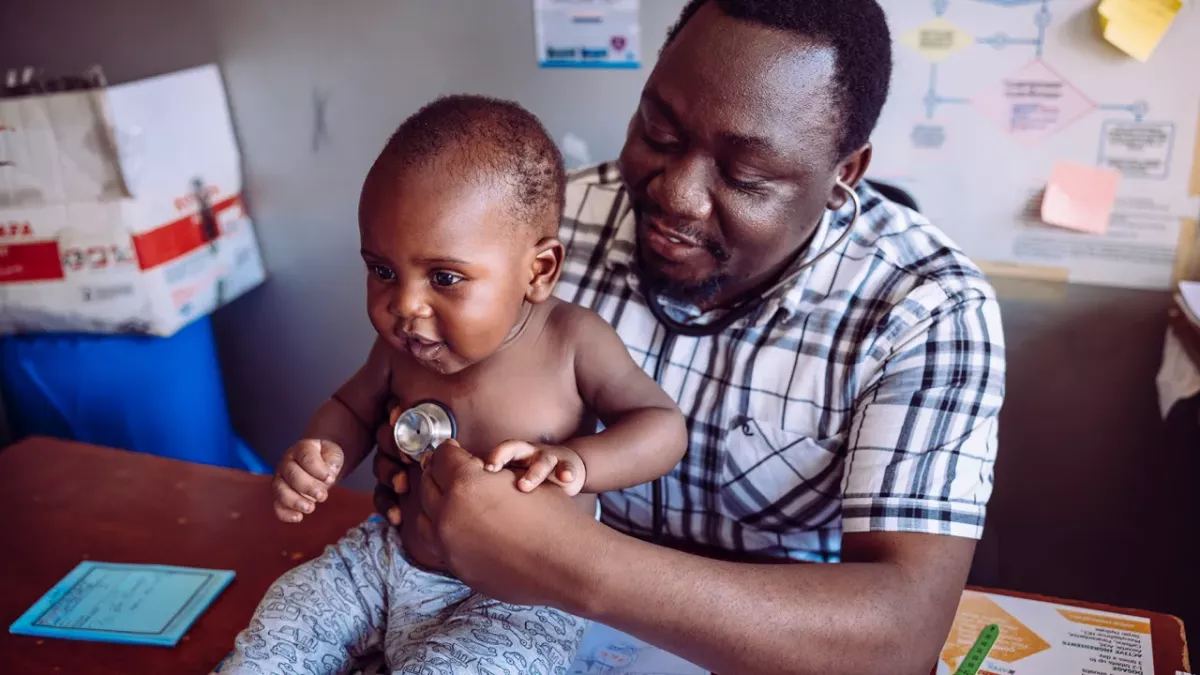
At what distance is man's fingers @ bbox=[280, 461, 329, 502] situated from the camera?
39.6 inches

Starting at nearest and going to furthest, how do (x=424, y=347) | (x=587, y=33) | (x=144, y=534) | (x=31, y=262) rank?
(x=424, y=347) → (x=144, y=534) → (x=587, y=33) → (x=31, y=262)

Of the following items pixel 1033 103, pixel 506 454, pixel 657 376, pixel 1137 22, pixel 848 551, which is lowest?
pixel 848 551

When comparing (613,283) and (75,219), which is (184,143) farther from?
(613,283)

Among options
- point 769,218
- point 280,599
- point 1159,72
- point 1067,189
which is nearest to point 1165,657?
point 769,218

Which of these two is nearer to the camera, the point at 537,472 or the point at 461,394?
the point at 537,472

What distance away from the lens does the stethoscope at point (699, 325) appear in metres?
1.28

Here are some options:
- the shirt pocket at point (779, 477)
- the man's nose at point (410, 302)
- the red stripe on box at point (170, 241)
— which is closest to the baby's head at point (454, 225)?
the man's nose at point (410, 302)

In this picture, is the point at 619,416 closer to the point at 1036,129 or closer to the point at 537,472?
the point at 537,472

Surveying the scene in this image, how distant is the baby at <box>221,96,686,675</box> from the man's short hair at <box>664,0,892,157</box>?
33 centimetres

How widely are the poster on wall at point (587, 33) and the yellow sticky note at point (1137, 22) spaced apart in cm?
84

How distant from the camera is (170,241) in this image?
2.05m

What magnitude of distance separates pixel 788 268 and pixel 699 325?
16 centimetres

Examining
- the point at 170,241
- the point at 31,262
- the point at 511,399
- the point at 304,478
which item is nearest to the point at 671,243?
the point at 511,399

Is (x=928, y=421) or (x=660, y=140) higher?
(x=660, y=140)
